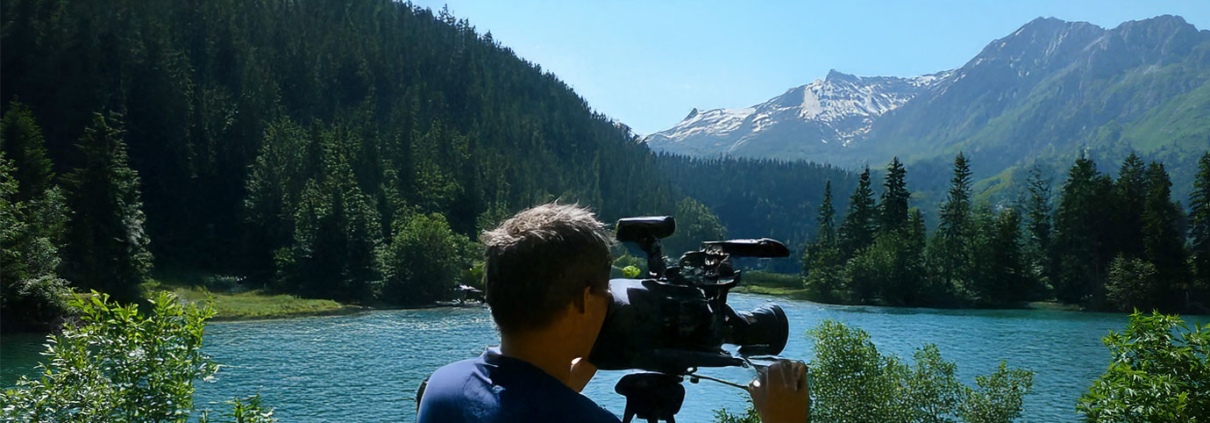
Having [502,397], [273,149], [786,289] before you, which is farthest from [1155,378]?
[273,149]

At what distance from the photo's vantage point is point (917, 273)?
65125 mm

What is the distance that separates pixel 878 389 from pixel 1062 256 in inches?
2512

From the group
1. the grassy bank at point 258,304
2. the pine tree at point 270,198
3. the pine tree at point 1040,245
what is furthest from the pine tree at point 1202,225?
the pine tree at point 270,198

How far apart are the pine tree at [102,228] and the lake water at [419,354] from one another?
23.0 ft

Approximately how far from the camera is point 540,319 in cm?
161

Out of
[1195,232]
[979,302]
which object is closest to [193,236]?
[979,302]

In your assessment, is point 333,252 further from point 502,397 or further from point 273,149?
point 502,397

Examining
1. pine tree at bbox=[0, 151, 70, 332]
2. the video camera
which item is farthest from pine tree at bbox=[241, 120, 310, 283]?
the video camera

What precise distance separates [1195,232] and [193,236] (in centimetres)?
7808

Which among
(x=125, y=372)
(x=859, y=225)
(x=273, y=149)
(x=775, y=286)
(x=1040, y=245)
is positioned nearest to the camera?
(x=125, y=372)

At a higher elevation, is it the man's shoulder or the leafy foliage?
the man's shoulder

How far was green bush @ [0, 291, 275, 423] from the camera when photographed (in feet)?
17.5

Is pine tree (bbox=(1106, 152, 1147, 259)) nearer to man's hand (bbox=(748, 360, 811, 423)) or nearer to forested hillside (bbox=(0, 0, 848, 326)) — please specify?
forested hillside (bbox=(0, 0, 848, 326))

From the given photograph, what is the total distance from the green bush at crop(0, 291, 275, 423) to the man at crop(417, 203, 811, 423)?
438cm
